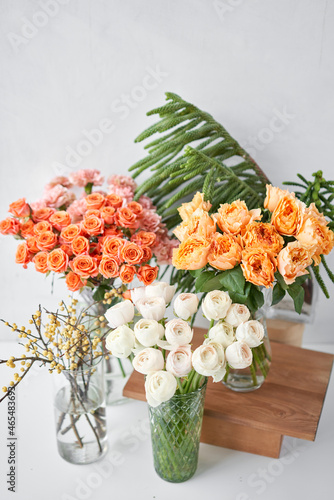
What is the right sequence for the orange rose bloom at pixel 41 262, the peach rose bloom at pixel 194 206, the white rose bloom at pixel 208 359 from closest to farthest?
the white rose bloom at pixel 208 359 → the peach rose bloom at pixel 194 206 → the orange rose bloom at pixel 41 262

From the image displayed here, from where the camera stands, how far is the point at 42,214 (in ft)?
3.65

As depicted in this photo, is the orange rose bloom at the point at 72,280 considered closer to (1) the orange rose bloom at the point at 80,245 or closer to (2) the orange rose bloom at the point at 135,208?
(1) the orange rose bloom at the point at 80,245

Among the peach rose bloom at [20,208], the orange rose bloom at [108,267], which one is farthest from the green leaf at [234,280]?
the peach rose bloom at [20,208]

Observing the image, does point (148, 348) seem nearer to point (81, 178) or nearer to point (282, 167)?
point (81, 178)

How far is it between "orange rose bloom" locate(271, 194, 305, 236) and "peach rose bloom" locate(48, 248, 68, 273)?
1.31 feet

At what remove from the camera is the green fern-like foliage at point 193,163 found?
3.68 feet

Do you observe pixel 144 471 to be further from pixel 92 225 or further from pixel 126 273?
pixel 92 225

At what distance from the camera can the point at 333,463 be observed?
1047mm

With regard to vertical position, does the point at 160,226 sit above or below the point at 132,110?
below

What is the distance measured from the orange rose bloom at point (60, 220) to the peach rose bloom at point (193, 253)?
296 mm

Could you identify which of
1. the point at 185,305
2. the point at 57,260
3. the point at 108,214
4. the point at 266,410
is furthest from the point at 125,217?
the point at 266,410

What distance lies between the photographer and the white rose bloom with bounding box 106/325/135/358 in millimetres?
863

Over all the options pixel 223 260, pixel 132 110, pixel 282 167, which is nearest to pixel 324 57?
pixel 282 167

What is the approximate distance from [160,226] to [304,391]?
0.46 metres
